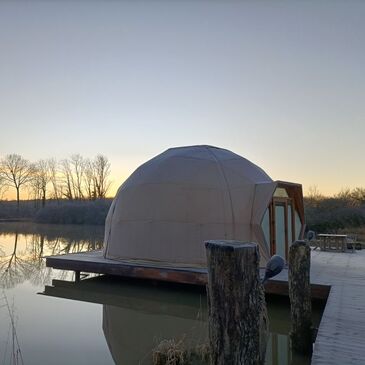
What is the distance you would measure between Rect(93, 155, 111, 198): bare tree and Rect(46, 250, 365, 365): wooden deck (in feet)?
103

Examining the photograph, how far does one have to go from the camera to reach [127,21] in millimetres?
9000

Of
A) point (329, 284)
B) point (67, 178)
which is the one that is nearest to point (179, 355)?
point (329, 284)

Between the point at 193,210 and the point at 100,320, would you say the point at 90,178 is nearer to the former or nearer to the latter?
the point at 193,210

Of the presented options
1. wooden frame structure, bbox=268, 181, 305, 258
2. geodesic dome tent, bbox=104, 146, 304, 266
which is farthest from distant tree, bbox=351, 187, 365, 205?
geodesic dome tent, bbox=104, 146, 304, 266

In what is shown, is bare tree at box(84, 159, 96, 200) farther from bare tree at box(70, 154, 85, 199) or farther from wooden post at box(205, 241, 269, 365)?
wooden post at box(205, 241, 269, 365)

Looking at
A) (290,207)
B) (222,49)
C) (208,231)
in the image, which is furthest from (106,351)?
(222,49)

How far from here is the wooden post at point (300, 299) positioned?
513 centimetres

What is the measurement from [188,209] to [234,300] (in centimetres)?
668

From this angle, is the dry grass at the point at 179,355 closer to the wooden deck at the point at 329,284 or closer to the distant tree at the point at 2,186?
the wooden deck at the point at 329,284

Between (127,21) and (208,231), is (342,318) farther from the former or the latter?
(127,21)

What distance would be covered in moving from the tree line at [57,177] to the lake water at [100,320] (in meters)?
31.9

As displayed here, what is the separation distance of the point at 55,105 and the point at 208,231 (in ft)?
22.8

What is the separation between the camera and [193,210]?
919cm

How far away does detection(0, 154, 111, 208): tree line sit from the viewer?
41.0 m
